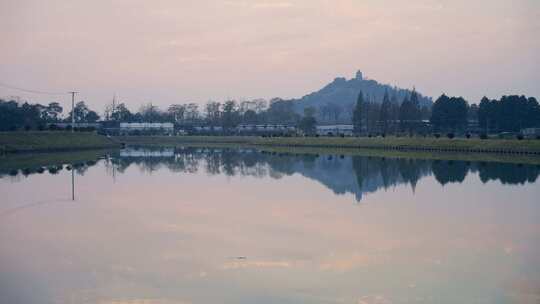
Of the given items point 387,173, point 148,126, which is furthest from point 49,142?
point 148,126

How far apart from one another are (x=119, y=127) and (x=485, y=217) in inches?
3149

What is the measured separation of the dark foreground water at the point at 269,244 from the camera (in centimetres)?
732

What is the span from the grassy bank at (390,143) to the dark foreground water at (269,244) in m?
19.2

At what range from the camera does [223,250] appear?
31.0ft

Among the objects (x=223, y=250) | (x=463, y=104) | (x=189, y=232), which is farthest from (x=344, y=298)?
(x=463, y=104)

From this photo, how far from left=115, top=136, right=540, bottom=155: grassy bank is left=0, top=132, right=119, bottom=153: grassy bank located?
47.6ft

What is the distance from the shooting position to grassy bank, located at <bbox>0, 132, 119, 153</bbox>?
40000 millimetres

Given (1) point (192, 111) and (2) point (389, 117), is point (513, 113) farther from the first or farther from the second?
(1) point (192, 111)

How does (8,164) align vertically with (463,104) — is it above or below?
below

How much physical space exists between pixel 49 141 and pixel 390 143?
27.7 m

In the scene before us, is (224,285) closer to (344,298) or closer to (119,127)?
(344,298)

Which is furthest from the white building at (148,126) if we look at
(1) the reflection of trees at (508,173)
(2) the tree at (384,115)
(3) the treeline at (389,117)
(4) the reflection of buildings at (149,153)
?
(1) the reflection of trees at (508,173)

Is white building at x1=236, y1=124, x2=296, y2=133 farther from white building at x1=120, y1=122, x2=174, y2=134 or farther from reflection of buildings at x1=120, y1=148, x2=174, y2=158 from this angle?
reflection of buildings at x1=120, y1=148, x2=174, y2=158

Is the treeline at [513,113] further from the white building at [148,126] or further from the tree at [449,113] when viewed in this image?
the white building at [148,126]
